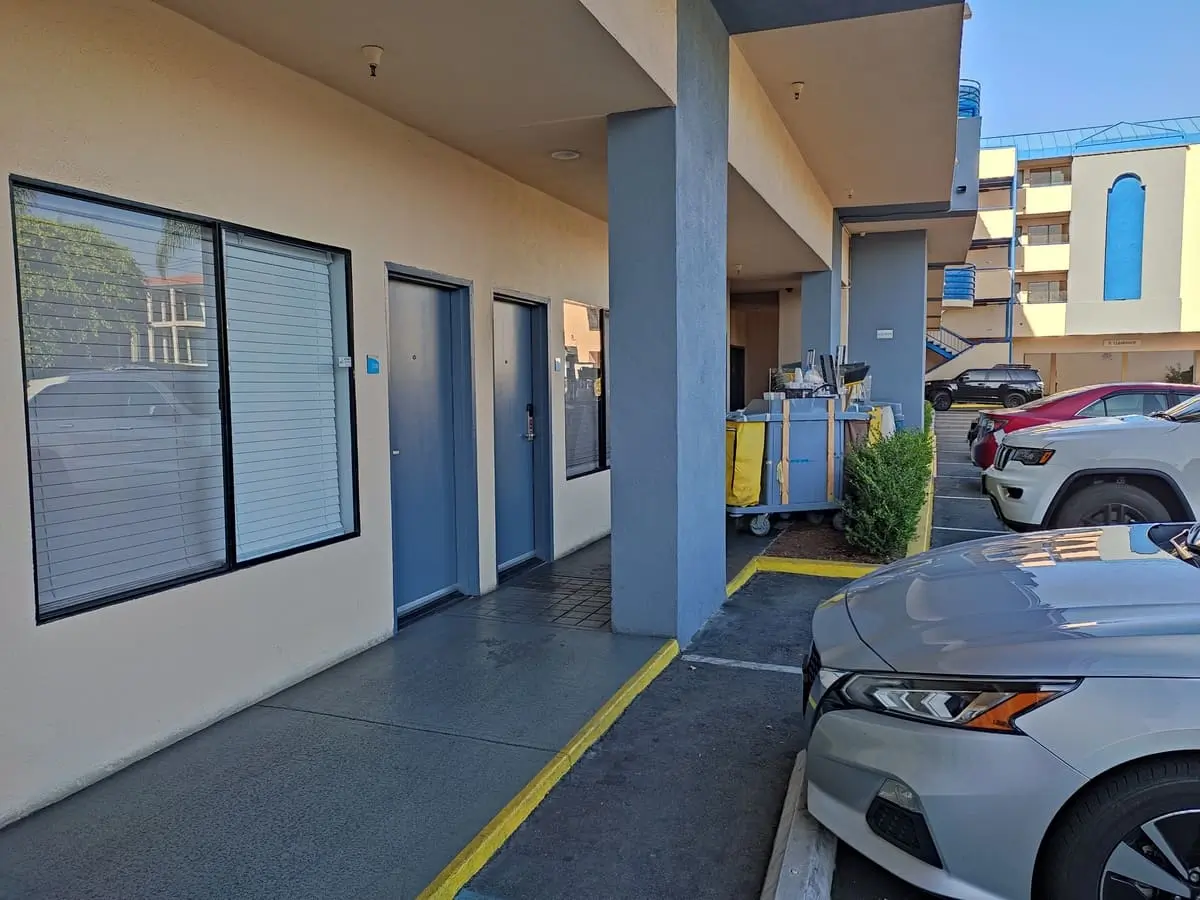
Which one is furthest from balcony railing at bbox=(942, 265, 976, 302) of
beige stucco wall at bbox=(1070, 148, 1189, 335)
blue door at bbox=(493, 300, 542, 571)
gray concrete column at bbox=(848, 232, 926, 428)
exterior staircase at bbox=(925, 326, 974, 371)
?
blue door at bbox=(493, 300, 542, 571)

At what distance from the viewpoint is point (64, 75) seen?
3.42 m

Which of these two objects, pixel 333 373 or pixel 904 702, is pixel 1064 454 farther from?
pixel 333 373

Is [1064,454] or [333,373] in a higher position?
[333,373]

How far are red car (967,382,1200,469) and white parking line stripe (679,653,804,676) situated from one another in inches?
255

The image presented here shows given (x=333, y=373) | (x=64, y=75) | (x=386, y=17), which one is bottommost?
(x=333, y=373)

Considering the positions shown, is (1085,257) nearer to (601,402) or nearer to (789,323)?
(789,323)

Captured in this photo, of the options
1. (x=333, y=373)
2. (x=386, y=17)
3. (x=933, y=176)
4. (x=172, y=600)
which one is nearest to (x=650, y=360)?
(x=333, y=373)

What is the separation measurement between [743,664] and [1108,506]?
403 cm

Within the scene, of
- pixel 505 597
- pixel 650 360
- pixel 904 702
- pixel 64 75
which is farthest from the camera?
pixel 505 597

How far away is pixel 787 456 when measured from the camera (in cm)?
853

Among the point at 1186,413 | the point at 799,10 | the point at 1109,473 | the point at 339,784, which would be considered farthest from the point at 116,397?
the point at 1186,413

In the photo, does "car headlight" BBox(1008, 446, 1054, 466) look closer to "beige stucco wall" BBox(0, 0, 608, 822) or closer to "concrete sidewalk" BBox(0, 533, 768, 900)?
"concrete sidewalk" BBox(0, 533, 768, 900)

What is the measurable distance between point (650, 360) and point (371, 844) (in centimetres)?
322

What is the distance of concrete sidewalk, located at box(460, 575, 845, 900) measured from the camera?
2.96 m
